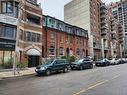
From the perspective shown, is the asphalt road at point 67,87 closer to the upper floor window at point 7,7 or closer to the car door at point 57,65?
the car door at point 57,65

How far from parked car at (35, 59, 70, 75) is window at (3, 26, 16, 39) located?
785cm

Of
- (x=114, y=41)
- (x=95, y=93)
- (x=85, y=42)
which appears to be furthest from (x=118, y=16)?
(x=95, y=93)

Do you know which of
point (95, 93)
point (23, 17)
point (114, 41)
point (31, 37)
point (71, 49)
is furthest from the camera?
point (114, 41)

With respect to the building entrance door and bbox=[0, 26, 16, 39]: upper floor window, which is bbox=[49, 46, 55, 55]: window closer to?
the building entrance door

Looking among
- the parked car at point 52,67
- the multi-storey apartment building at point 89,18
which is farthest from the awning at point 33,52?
the multi-storey apartment building at point 89,18

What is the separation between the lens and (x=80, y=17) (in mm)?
68938

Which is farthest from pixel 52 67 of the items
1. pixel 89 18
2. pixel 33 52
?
pixel 89 18

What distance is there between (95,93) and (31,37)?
77.9 feet

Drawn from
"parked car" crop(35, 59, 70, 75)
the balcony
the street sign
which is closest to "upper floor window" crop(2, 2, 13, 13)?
the balcony

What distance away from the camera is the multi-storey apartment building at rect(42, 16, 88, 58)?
39.7 m

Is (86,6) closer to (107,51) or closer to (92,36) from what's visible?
(92,36)

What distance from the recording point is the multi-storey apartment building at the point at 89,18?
64.0 meters

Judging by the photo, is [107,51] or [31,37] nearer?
[31,37]

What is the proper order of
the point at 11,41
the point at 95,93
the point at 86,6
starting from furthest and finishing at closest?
1. the point at 86,6
2. the point at 11,41
3. the point at 95,93
